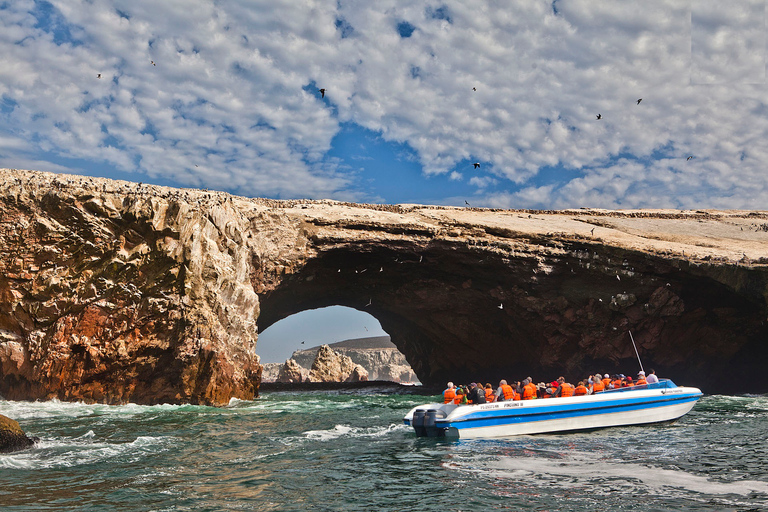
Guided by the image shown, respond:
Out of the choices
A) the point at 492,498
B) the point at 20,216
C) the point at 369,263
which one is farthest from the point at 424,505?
the point at 369,263

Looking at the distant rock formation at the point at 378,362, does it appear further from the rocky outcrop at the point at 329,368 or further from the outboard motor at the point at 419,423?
the outboard motor at the point at 419,423

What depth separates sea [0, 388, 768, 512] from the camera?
32.7ft

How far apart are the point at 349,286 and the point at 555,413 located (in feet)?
63.2

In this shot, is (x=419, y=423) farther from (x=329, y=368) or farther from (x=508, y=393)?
(x=329, y=368)

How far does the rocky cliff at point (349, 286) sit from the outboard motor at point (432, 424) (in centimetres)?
1130

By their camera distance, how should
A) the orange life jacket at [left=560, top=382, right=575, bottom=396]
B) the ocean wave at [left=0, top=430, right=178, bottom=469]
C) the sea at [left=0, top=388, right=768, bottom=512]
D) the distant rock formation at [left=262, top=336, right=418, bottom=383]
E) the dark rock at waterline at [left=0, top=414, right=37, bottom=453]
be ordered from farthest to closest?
the distant rock formation at [left=262, top=336, right=418, bottom=383]
the orange life jacket at [left=560, top=382, right=575, bottom=396]
the dark rock at waterline at [left=0, top=414, right=37, bottom=453]
the ocean wave at [left=0, top=430, right=178, bottom=469]
the sea at [left=0, top=388, right=768, bottom=512]

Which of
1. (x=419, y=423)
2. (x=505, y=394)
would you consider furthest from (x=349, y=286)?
(x=419, y=423)

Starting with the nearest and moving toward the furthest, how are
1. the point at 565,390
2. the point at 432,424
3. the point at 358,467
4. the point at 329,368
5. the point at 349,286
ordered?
the point at 358,467 < the point at 432,424 < the point at 565,390 < the point at 349,286 < the point at 329,368

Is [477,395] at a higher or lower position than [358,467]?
higher

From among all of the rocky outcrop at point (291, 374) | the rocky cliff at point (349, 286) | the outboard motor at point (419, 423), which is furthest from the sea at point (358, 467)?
the rocky outcrop at point (291, 374)

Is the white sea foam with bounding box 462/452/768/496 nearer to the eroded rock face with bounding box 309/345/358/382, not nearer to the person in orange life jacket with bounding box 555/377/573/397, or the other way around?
the person in orange life jacket with bounding box 555/377/573/397

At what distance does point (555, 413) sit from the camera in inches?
734

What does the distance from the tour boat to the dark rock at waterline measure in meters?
10.3

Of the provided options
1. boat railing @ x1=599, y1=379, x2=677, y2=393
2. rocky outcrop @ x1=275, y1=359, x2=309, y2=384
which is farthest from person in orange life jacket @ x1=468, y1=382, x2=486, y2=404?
rocky outcrop @ x1=275, y1=359, x2=309, y2=384
